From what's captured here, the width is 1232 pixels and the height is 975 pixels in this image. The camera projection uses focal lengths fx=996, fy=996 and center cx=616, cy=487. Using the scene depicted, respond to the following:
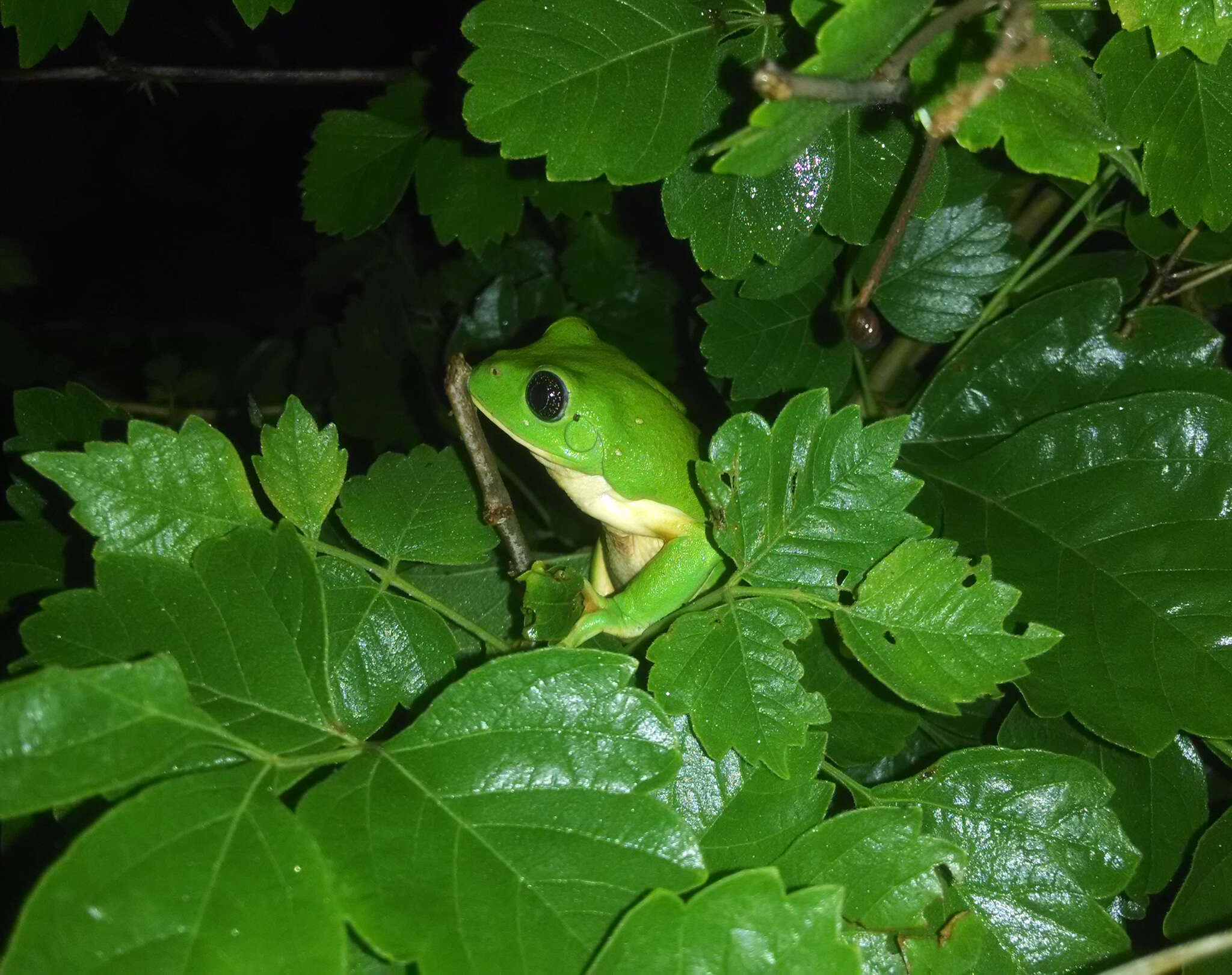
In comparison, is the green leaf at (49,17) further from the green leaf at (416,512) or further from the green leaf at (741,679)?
the green leaf at (741,679)

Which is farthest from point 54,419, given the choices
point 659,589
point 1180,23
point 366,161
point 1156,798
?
point 1156,798

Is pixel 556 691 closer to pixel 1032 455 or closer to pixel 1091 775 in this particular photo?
pixel 1091 775

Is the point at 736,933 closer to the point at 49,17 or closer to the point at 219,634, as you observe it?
the point at 219,634

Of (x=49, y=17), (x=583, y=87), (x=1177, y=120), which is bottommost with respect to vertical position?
(x=49, y=17)

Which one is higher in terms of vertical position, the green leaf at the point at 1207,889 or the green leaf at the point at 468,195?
the green leaf at the point at 468,195

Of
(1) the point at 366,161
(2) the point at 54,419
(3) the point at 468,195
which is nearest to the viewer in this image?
(2) the point at 54,419

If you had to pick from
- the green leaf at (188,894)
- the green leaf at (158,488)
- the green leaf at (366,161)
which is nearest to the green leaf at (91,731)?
the green leaf at (188,894)
